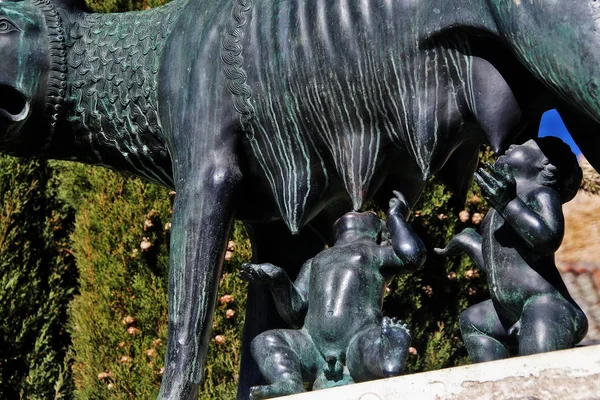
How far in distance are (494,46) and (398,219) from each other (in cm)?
47

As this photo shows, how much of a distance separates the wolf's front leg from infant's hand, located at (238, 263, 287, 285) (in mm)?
65

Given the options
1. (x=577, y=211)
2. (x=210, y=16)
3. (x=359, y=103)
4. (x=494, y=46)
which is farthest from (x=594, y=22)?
(x=577, y=211)

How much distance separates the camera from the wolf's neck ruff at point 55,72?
8.42ft

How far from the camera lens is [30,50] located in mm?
2543

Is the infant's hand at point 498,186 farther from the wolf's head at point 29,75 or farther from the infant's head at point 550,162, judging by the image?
the wolf's head at point 29,75

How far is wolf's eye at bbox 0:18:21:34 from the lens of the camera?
2.54m

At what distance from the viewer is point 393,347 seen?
2094 mm

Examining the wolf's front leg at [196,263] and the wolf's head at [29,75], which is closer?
the wolf's front leg at [196,263]

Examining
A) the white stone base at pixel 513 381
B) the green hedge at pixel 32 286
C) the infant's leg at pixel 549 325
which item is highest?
the green hedge at pixel 32 286

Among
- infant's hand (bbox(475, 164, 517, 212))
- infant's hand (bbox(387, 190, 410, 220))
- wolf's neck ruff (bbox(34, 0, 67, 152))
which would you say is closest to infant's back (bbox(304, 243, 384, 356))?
infant's hand (bbox(387, 190, 410, 220))

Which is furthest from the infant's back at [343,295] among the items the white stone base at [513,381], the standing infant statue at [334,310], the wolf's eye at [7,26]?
the wolf's eye at [7,26]

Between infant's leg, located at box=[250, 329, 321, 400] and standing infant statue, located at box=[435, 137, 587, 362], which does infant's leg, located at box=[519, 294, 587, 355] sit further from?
infant's leg, located at box=[250, 329, 321, 400]

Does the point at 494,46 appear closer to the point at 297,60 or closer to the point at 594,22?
the point at 594,22

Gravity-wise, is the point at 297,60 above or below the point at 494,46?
above
